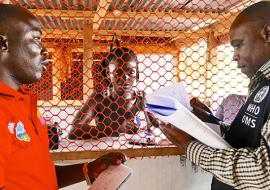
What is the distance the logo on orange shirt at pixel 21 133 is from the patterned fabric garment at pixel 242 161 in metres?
0.42

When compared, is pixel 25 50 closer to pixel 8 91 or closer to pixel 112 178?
pixel 8 91

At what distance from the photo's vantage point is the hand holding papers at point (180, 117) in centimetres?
82

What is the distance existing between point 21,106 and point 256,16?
666mm

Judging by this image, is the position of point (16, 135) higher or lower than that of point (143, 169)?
higher

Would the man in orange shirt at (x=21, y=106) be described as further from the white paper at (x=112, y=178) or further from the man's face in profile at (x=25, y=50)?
the white paper at (x=112, y=178)

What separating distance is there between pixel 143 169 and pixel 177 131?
Result: 16.1 inches

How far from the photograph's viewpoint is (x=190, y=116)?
83 cm

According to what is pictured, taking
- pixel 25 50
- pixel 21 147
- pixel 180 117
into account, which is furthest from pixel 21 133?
pixel 180 117

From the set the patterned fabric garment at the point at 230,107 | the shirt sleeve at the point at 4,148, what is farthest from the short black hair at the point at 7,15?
the patterned fabric garment at the point at 230,107

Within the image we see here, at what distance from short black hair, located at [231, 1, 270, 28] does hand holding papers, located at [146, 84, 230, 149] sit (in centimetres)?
31

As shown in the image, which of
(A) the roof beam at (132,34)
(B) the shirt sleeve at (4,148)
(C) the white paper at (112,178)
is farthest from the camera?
(A) the roof beam at (132,34)

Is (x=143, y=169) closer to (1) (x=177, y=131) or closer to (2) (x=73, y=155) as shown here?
(2) (x=73, y=155)

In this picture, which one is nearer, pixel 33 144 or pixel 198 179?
pixel 33 144

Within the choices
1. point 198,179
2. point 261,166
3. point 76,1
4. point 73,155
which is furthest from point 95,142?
point 76,1
